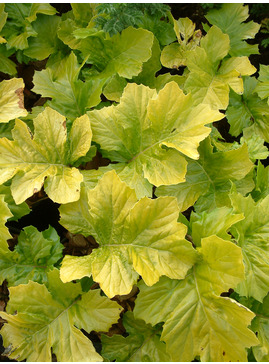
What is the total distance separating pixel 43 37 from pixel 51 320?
1538 mm

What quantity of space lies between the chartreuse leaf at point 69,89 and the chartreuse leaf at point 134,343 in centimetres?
106

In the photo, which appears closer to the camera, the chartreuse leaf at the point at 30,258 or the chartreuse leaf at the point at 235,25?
the chartreuse leaf at the point at 30,258

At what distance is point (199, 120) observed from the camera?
5.01 feet

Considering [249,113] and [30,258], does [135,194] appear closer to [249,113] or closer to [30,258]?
[30,258]

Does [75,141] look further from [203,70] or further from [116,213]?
[203,70]

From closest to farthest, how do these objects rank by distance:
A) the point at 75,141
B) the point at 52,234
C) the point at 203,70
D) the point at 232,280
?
the point at 232,280 < the point at 75,141 < the point at 52,234 < the point at 203,70

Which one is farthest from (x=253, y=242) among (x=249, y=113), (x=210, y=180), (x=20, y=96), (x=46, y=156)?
(x=20, y=96)

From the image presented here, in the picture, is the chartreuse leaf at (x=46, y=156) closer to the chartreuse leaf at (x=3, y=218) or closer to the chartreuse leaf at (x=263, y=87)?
the chartreuse leaf at (x=3, y=218)

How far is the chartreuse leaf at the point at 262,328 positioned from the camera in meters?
1.60

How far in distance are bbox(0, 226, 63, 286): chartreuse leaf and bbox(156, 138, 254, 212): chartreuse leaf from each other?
59 centimetres

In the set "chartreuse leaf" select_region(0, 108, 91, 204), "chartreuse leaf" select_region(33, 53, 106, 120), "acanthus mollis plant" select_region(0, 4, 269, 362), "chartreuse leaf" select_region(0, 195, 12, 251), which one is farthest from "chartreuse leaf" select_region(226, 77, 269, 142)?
"chartreuse leaf" select_region(0, 195, 12, 251)

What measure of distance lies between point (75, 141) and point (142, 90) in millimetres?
386

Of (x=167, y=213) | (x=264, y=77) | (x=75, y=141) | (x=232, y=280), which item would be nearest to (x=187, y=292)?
(x=232, y=280)

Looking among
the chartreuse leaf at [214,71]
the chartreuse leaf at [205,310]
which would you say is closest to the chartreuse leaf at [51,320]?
the chartreuse leaf at [205,310]
